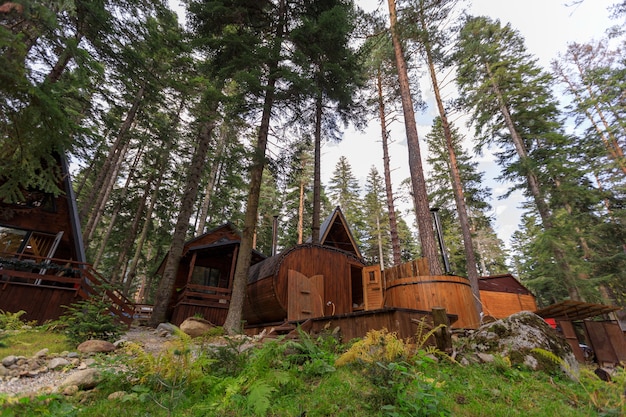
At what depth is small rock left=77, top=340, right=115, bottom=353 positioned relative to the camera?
5.34 m

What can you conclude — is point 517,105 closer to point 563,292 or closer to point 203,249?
point 563,292

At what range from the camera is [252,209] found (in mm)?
9352

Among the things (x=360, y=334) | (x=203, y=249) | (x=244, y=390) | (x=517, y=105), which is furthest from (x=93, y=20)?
(x=517, y=105)

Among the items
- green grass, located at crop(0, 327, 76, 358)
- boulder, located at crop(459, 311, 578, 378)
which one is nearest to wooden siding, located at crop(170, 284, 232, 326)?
green grass, located at crop(0, 327, 76, 358)

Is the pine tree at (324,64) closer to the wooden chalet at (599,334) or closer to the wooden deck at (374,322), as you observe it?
the wooden deck at (374,322)

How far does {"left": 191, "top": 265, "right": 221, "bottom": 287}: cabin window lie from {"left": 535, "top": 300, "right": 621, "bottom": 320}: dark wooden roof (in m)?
14.8

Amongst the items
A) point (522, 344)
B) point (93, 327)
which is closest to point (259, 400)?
point (522, 344)

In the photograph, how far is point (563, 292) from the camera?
25.5 metres

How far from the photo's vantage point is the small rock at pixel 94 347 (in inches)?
210

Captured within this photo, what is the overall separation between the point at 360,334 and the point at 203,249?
9545mm

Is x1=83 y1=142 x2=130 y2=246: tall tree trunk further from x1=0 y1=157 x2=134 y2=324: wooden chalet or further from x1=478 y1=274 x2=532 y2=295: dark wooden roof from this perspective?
x1=478 y1=274 x2=532 y2=295: dark wooden roof

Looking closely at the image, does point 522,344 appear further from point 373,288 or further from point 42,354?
point 42,354

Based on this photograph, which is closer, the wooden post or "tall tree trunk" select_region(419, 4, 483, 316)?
the wooden post

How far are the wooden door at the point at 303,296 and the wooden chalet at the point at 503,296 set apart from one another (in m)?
12.2
